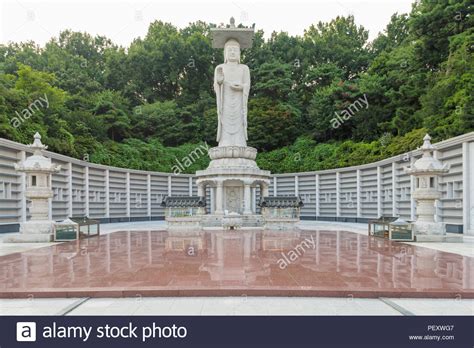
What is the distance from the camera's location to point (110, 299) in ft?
17.9

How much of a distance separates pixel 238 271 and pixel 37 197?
8948 mm

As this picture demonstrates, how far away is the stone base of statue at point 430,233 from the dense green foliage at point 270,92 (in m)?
6.89

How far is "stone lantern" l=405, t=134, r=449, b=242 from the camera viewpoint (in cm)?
1220

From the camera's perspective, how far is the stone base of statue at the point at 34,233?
12.2 meters

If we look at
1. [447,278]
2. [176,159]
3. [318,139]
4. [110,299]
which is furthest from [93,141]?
[447,278]

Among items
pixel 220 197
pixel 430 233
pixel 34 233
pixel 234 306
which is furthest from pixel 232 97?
pixel 234 306

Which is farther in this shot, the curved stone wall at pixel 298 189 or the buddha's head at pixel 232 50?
the buddha's head at pixel 232 50

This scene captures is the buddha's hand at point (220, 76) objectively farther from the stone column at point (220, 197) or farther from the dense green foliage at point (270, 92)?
the dense green foliage at point (270, 92)

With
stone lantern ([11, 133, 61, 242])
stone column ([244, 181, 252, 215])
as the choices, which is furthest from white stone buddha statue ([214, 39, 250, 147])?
stone lantern ([11, 133, 61, 242])

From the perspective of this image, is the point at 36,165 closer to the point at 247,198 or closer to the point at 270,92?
the point at 247,198

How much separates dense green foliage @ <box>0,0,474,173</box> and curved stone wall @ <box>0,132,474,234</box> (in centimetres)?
178

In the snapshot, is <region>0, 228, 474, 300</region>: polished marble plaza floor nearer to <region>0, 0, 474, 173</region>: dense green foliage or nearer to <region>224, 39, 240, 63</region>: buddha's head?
<region>0, 0, 474, 173</region>: dense green foliage

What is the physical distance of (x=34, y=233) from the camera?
12.4 metres

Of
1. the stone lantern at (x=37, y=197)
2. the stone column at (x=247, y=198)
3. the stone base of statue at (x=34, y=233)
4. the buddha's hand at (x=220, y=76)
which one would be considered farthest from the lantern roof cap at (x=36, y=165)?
the buddha's hand at (x=220, y=76)
